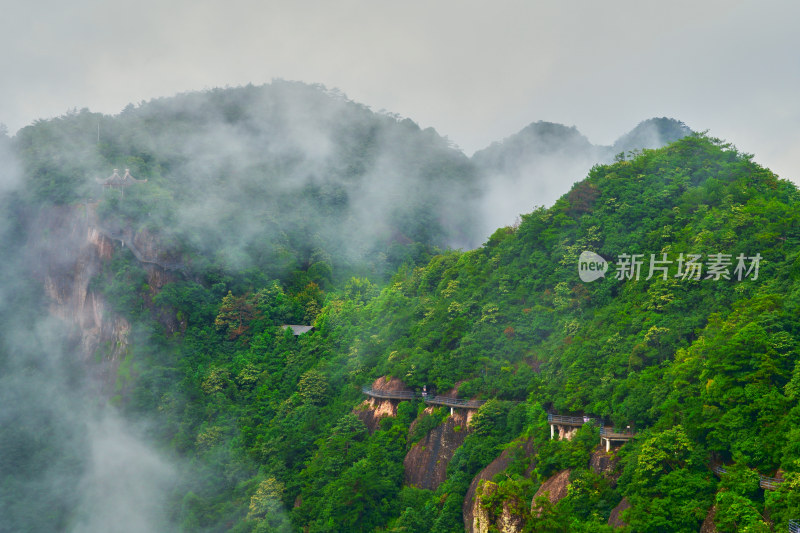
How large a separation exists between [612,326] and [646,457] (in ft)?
28.6

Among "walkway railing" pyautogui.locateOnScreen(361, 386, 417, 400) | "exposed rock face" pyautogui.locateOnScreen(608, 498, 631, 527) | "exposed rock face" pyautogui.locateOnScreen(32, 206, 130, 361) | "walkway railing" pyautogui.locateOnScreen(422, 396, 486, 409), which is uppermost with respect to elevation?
"exposed rock face" pyautogui.locateOnScreen(32, 206, 130, 361)

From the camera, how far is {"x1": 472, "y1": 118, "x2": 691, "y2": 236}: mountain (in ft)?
258

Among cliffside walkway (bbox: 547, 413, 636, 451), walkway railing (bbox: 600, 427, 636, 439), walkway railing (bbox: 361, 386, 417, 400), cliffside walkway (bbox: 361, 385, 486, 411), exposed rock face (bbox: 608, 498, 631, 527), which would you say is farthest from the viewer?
walkway railing (bbox: 361, 386, 417, 400)

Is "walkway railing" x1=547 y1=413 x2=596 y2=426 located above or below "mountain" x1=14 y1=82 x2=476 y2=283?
below

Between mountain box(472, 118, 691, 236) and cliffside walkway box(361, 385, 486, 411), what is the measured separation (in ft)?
136

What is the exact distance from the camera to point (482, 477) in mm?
30703

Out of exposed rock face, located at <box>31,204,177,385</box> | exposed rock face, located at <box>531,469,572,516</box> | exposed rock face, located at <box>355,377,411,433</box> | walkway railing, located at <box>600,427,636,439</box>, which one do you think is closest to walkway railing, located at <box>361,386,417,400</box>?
exposed rock face, located at <box>355,377,411,433</box>

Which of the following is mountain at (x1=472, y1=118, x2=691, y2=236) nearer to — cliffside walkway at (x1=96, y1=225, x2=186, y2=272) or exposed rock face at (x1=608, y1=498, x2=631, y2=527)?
cliffside walkway at (x1=96, y1=225, x2=186, y2=272)

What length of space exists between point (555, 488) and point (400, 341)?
15.5 meters

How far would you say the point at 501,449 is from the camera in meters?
31.2

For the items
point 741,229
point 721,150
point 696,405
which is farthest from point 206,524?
point 721,150

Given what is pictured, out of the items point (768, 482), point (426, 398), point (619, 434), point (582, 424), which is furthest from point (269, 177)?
point (768, 482)

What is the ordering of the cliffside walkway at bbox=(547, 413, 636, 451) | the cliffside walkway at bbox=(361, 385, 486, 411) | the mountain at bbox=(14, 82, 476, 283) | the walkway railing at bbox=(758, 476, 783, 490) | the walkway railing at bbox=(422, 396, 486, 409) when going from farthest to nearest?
the mountain at bbox=(14, 82, 476, 283) → the cliffside walkway at bbox=(361, 385, 486, 411) → the walkway railing at bbox=(422, 396, 486, 409) → the cliffside walkway at bbox=(547, 413, 636, 451) → the walkway railing at bbox=(758, 476, 783, 490)

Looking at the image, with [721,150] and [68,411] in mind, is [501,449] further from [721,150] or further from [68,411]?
[68,411]
